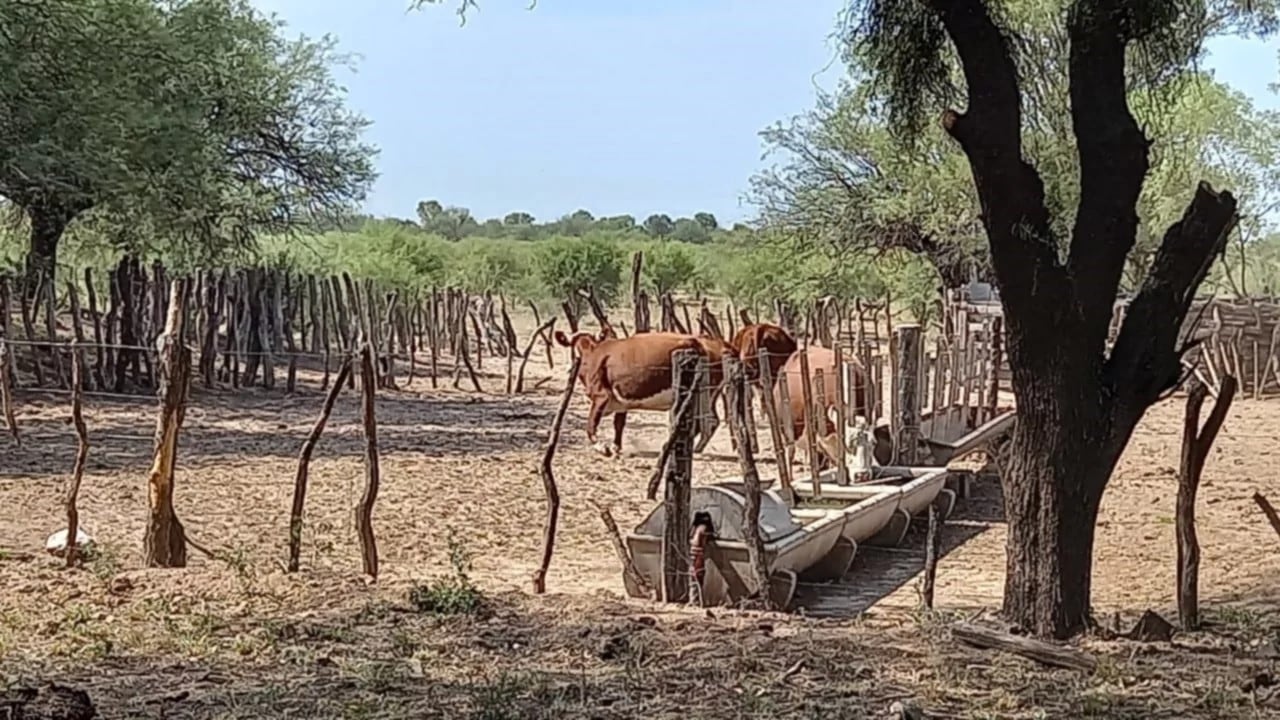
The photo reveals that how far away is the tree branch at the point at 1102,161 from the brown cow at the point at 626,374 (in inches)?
285

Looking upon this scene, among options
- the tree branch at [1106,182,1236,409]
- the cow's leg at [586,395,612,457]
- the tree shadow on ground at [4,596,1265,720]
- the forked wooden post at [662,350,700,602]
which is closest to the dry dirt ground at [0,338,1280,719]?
the tree shadow on ground at [4,596,1265,720]

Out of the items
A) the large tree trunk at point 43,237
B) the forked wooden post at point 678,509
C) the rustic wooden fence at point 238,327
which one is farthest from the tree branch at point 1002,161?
the large tree trunk at point 43,237

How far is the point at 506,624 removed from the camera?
19.2ft

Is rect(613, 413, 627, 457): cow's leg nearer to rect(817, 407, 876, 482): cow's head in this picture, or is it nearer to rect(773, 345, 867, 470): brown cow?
rect(773, 345, 867, 470): brown cow

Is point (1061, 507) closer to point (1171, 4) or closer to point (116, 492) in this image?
point (1171, 4)

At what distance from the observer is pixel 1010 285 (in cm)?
583

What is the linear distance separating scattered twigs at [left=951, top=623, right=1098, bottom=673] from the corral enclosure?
12cm

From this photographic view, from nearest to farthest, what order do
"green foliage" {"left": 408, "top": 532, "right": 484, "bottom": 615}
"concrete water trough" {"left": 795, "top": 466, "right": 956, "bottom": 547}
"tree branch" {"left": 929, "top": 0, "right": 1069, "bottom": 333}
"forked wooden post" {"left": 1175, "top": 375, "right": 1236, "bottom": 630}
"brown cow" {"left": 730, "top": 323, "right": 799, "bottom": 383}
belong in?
"tree branch" {"left": 929, "top": 0, "right": 1069, "bottom": 333}
"green foliage" {"left": 408, "top": 532, "right": 484, "bottom": 615}
"forked wooden post" {"left": 1175, "top": 375, "right": 1236, "bottom": 630}
"concrete water trough" {"left": 795, "top": 466, "right": 956, "bottom": 547}
"brown cow" {"left": 730, "top": 323, "right": 799, "bottom": 383}

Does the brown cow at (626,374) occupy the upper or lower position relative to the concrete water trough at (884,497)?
upper

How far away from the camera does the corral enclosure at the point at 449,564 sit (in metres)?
5.03

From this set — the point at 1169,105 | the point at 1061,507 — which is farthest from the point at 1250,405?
the point at 1061,507

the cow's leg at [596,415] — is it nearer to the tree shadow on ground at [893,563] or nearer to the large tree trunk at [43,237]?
the tree shadow on ground at [893,563]

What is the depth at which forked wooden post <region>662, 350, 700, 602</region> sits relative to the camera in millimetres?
6848

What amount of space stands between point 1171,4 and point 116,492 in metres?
7.52
